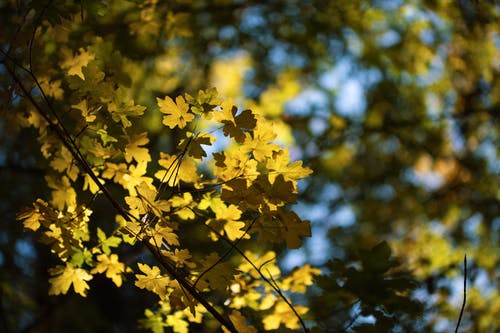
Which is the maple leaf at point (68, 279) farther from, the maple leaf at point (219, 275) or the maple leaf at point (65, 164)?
the maple leaf at point (219, 275)

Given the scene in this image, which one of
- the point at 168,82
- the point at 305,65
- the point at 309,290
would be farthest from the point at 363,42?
the point at 309,290

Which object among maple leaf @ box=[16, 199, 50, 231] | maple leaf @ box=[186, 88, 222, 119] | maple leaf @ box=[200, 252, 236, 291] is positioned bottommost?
maple leaf @ box=[200, 252, 236, 291]

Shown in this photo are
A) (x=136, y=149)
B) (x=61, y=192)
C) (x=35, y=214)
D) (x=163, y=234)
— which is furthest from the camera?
(x=61, y=192)

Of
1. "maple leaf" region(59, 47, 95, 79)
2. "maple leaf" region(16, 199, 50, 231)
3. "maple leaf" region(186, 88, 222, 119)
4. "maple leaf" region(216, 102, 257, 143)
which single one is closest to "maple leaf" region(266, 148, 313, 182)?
"maple leaf" region(216, 102, 257, 143)

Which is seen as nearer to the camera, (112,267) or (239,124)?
(239,124)

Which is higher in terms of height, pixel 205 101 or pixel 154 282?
pixel 205 101

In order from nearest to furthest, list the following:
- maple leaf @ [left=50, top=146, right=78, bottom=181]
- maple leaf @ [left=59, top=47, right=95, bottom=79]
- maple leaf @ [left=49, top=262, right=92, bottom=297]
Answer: maple leaf @ [left=49, top=262, right=92, bottom=297]
maple leaf @ [left=50, top=146, right=78, bottom=181]
maple leaf @ [left=59, top=47, right=95, bottom=79]

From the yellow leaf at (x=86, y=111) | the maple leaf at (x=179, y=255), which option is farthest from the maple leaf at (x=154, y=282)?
the yellow leaf at (x=86, y=111)

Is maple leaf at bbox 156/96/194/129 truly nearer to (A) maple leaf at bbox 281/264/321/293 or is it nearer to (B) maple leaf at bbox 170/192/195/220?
(B) maple leaf at bbox 170/192/195/220

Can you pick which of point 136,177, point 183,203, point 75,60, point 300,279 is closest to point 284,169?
point 183,203

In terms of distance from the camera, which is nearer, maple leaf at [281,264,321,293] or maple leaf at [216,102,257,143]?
maple leaf at [216,102,257,143]

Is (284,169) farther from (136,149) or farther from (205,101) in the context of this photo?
(136,149)

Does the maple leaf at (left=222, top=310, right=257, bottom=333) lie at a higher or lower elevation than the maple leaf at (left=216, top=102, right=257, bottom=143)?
lower

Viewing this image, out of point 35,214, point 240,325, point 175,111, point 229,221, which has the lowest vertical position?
point 240,325
